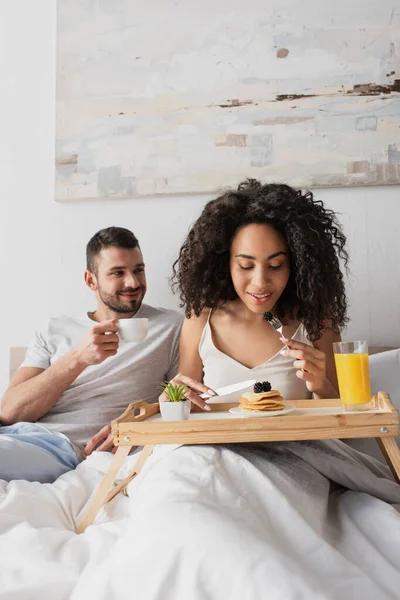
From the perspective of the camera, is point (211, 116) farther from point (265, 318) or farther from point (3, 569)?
point (3, 569)

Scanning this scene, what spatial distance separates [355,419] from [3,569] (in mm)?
703

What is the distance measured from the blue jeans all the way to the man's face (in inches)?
19.2

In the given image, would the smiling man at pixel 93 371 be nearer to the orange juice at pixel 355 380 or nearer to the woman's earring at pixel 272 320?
the woman's earring at pixel 272 320

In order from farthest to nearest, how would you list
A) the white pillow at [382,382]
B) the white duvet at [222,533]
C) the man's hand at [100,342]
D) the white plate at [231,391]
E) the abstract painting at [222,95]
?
1. the abstract painting at [222,95]
2. the white pillow at [382,382]
3. the man's hand at [100,342]
4. the white plate at [231,391]
5. the white duvet at [222,533]

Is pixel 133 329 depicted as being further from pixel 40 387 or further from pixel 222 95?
pixel 222 95

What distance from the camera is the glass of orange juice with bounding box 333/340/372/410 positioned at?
56.6 inches

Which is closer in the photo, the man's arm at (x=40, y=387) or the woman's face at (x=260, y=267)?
the woman's face at (x=260, y=267)

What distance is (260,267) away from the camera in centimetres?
172

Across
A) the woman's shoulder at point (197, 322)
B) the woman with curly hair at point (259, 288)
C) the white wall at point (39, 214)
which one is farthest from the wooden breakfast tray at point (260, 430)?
the white wall at point (39, 214)

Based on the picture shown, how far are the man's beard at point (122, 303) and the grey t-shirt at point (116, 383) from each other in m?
0.08

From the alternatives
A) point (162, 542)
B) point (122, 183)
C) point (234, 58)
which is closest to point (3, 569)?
point (162, 542)

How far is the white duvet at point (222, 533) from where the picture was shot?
0.91 metres

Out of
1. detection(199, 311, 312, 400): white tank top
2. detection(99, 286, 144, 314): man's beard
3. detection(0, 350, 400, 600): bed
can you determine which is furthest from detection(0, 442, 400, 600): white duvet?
detection(99, 286, 144, 314): man's beard

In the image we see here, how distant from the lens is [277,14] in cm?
233
